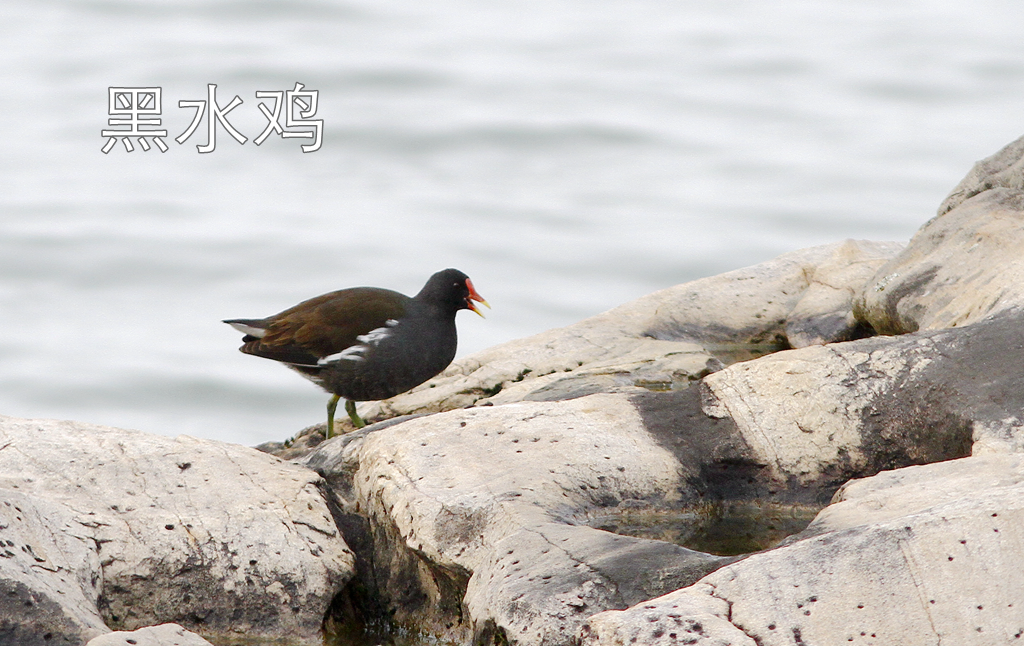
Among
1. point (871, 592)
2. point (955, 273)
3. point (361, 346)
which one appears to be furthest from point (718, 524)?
point (361, 346)

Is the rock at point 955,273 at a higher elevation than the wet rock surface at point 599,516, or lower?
higher

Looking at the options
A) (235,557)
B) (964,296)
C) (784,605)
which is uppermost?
(964,296)

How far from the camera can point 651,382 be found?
6727 millimetres

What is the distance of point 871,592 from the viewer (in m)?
3.45

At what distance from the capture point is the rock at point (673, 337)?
6.85 metres

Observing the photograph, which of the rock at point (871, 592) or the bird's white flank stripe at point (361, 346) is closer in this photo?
the rock at point (871, 592)

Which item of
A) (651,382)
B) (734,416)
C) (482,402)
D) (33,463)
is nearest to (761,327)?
(651,382)

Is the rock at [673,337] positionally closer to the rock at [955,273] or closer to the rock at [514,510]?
the rock at [955,273]

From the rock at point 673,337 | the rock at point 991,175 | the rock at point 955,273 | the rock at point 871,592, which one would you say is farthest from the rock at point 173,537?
the rock at point 991,175

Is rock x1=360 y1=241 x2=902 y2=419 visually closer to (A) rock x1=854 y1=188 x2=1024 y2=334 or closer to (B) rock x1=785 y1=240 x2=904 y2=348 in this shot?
(B) rock x1=785 y1=240 x2=904 y2=348

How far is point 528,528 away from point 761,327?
4.21 meters

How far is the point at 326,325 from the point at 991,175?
3894mm

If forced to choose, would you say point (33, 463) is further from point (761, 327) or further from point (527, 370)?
point (761, 327)

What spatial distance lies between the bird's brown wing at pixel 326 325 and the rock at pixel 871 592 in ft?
12.6
